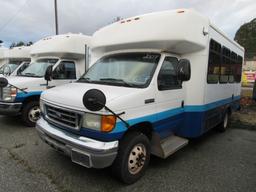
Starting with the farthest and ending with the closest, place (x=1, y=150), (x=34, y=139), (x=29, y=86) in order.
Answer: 1. (x=29, y=86)
2. (x=34, y=139)
3. (x=1, y=150)

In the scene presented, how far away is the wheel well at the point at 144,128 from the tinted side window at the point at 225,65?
2.94m

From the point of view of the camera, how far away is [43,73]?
21.3 ft

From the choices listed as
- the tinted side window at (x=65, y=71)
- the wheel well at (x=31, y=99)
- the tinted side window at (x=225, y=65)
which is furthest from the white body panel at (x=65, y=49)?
the tinted side window at (x=225, y=65)

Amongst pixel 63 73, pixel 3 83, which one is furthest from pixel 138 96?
pixel 63 73

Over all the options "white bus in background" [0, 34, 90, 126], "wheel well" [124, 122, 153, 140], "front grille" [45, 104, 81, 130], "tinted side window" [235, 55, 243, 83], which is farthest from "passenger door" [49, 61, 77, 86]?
"tinted side window" [235, 55, 243, 83]

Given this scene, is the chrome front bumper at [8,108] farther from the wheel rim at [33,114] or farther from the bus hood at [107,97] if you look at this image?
the bus hood at [107,97]

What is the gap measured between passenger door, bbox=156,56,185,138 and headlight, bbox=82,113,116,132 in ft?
3.43

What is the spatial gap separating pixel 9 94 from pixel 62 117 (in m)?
3.16

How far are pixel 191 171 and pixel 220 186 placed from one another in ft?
1.83

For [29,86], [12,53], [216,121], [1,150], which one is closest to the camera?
[1,150]

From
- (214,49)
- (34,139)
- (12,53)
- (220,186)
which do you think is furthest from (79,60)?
(12,53)

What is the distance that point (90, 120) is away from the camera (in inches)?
113

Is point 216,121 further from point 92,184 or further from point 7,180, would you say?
point 7,180

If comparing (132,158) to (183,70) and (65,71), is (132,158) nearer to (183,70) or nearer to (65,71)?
(183,70)
